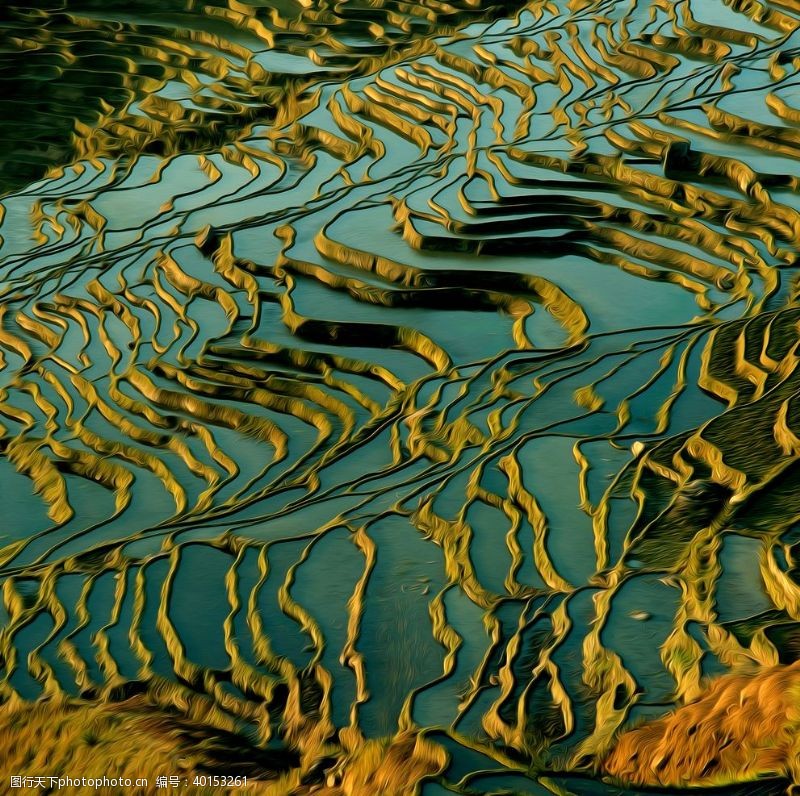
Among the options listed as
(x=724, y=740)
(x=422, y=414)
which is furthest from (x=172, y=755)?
(x=422, y=414)

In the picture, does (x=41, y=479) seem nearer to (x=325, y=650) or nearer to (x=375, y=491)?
(x=375, y=491)

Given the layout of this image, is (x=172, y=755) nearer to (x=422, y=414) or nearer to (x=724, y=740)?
(x=724, y=740)

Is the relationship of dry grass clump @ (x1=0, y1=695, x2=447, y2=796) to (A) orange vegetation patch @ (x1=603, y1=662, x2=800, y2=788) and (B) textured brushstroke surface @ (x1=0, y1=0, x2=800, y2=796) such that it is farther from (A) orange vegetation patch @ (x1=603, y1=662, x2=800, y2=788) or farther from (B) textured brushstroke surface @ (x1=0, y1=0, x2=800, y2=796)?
(A) orange vegetation patch @ (x1=603, y1=662, x2=800, y2=788)

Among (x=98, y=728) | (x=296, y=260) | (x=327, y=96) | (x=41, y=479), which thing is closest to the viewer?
(x=98, y=728)

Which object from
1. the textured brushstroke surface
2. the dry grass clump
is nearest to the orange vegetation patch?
the textured brushstroke surface

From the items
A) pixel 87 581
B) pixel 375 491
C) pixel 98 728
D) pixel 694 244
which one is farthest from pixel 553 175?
pixel 98 728

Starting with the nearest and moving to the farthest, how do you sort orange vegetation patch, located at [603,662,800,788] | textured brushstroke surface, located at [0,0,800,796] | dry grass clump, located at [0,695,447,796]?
orange vegetation patch, located at [603,662,800,788], dry grass clump, located at [0,695,447,796], textured brushstroke surface, located at [0,0,800,796]

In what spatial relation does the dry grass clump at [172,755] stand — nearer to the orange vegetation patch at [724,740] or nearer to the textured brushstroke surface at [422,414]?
the textured brushstroke surface at [422,414]
